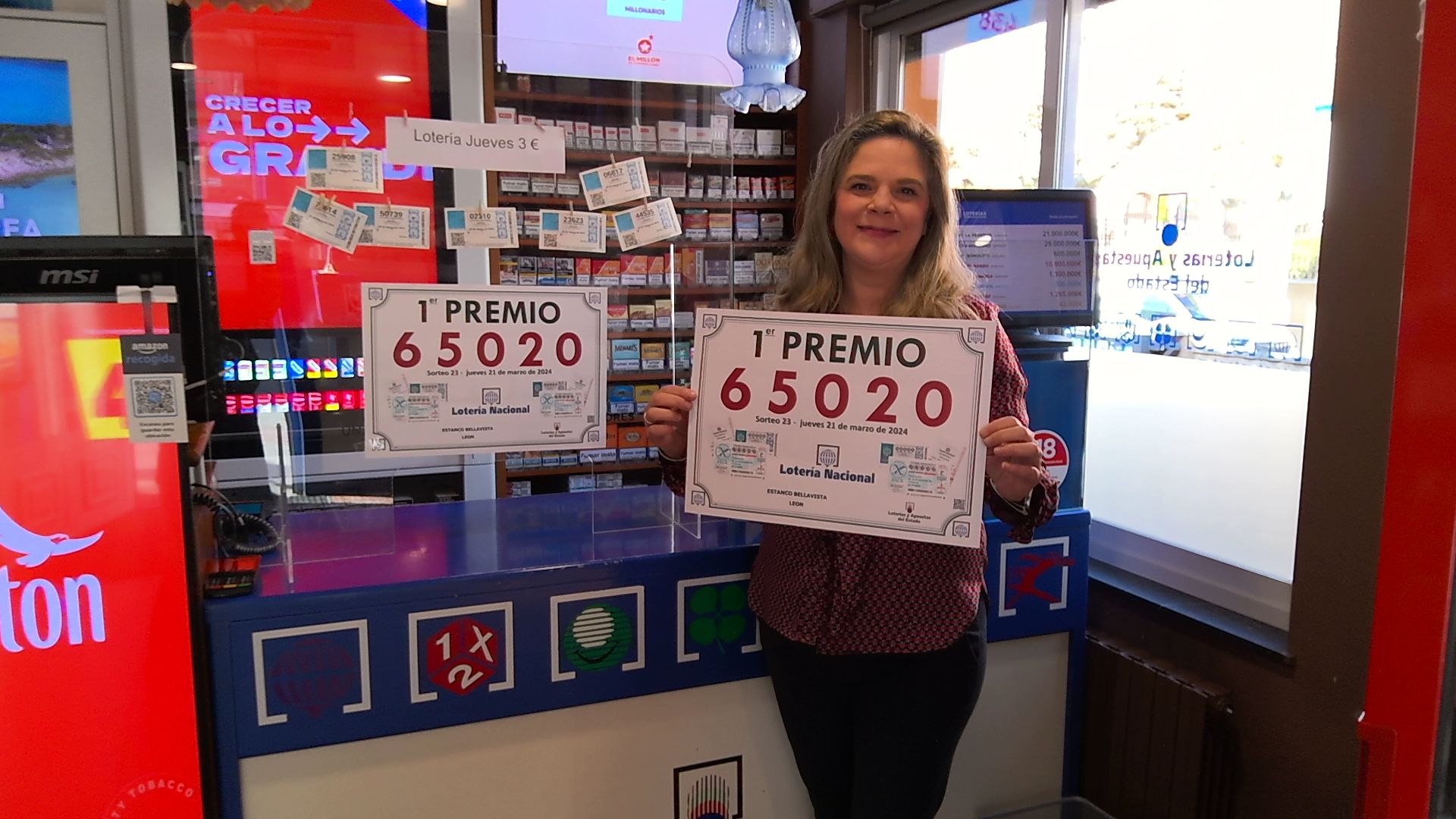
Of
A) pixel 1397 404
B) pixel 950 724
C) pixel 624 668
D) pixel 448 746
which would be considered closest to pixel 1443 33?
pixel 1397 404

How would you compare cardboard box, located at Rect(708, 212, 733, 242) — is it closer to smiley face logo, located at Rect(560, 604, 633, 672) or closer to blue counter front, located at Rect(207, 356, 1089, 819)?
blue counter front, located at Rect(207, 356, 1089, 819)

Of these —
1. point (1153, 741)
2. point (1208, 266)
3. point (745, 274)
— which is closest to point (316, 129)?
point (745, 274)

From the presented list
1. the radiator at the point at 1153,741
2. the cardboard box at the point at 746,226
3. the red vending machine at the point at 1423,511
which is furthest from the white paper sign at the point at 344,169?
the cardboard box at the point at 746,226

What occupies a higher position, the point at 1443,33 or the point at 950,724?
the point at 1443,33

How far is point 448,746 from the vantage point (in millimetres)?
1821

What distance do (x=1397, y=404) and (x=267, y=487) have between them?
6.28ft

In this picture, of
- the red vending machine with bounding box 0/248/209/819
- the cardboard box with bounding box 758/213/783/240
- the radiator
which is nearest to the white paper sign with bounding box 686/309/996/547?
the red vending machine with bounding box 0/248/209/819

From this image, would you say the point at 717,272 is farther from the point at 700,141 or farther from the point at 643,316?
the point at 700,141

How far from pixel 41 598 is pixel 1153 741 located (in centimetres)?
236

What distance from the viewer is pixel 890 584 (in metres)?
1.62

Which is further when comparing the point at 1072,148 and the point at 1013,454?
the point at 1072,148

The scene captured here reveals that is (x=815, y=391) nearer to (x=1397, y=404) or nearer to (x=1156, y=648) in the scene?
(x=1397, y=404)

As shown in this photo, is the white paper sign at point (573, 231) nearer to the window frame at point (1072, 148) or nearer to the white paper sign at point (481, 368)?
the white paper sign at point (481, 368)

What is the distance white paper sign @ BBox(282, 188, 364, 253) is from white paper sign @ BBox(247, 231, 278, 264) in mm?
56
